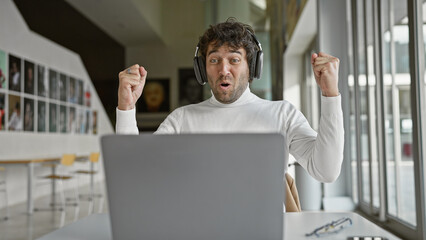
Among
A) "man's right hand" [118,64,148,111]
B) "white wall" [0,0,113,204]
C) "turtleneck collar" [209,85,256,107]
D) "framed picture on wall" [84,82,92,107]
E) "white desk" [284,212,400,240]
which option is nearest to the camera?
"white desk" [284,212,400,240]

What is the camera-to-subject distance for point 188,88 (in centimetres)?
1379

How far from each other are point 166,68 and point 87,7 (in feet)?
14.4

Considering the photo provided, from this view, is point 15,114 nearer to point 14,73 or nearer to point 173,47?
point 14,73

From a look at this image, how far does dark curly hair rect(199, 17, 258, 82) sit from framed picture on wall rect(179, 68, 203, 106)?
39.3 ft

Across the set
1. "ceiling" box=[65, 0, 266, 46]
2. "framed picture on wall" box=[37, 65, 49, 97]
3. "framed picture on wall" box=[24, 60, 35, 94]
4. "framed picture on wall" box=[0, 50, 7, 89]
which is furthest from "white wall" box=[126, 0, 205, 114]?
"framed picture on wall" box=[0, 50, 7, 89]

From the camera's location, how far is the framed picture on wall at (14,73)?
6746 mm

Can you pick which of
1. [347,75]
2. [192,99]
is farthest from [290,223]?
[192,99]

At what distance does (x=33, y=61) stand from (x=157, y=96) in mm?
6482

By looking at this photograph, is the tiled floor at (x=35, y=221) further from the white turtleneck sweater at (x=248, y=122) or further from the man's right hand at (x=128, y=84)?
the man's right hand at (x=128, y=84)

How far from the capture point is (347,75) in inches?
196

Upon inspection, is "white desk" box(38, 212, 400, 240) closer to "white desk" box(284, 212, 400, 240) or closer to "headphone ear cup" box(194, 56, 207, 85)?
"white desk" box(284, 212, 400, 240)

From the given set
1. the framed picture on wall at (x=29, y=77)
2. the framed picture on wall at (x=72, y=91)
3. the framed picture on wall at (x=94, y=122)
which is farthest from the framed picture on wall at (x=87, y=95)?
the framed picture on wall at (x=29, y=77)

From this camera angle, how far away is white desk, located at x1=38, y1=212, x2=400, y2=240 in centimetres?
111

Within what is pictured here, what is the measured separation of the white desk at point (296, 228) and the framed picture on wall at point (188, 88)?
40.5 ft
